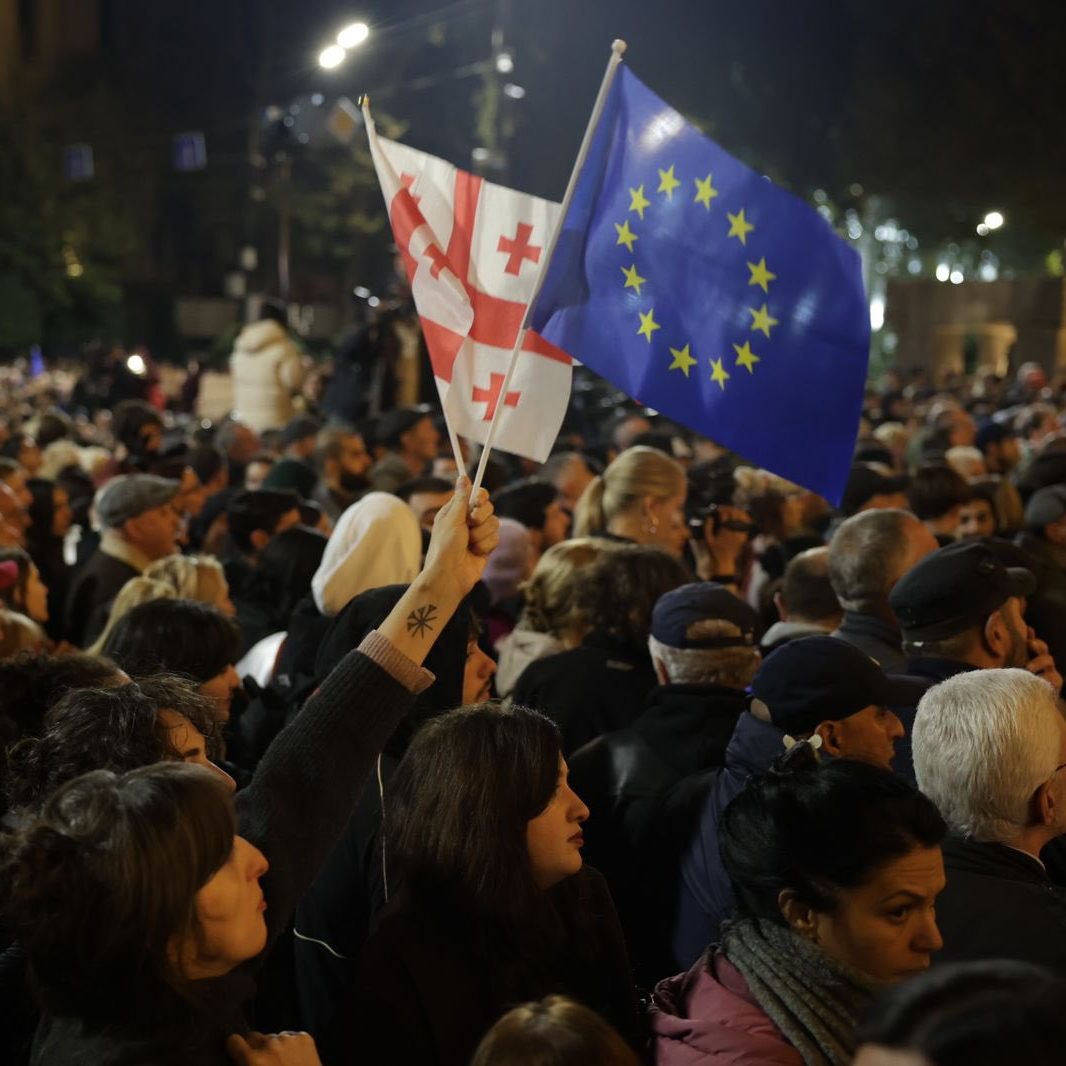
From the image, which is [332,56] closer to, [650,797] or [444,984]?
[650,797]

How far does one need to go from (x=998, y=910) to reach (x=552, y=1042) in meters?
1.33

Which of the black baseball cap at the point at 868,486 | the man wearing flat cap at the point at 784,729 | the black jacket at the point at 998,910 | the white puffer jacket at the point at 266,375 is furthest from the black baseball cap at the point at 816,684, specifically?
the white puffer jacket at the point at 266,375

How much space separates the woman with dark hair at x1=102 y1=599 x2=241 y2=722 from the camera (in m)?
4.33

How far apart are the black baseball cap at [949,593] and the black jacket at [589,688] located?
2.76 ft

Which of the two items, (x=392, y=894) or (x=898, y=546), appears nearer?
(x=392, y=894)

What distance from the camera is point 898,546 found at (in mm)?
5336

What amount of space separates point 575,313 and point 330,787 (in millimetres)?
2030

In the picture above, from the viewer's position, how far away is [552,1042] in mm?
2129

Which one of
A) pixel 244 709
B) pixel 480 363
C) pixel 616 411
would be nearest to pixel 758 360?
pixel 480 363

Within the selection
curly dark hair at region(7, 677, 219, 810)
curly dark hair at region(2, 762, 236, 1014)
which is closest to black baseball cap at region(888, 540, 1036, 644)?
curly dark hair at region(7, 677, 219, 810)

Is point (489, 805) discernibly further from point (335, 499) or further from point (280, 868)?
point (335, 499)

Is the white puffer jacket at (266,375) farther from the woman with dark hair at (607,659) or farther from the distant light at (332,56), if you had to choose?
the woman with dark hair at (607,659)

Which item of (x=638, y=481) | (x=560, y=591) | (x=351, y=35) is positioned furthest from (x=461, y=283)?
(x=351, y=35)

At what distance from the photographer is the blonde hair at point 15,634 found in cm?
474
